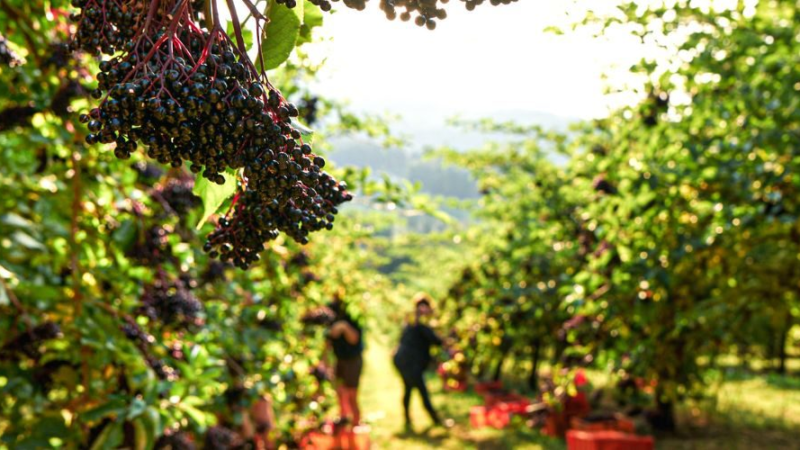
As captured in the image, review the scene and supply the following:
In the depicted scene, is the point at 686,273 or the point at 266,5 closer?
the point at 266,5

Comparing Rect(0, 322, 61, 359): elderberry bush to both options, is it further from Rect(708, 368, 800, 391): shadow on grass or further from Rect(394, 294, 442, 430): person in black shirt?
Rect(708, 368, 800, 391): shadow on grass

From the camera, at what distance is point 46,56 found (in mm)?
2217

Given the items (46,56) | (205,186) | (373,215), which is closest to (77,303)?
(46,56)

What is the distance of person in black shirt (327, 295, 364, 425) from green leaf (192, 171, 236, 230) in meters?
5.96

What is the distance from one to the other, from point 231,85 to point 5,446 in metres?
1.83

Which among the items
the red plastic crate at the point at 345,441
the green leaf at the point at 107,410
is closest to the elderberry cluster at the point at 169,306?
the green leaf at the point at 107,410

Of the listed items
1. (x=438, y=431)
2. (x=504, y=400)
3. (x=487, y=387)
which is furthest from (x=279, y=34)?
(x=487, y=387)

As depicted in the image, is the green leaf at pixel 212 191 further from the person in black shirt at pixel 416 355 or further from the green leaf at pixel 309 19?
the person in black shirt at pixel 416 355

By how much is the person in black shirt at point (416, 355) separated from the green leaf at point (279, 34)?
769cm

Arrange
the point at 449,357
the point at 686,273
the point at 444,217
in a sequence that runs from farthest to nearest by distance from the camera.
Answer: the point at 449,357, the point at 686,273, the point at 444,217

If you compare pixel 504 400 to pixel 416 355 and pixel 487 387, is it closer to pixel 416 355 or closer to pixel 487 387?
pixel 416 355

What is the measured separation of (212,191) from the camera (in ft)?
2.99

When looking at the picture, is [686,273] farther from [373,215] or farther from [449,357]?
[449,357]

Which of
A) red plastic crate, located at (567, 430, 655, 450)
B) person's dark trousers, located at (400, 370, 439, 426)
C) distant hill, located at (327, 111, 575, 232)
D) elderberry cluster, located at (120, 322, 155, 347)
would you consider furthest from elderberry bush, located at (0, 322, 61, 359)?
distant hill, located at (327, 111, 575, 232)
